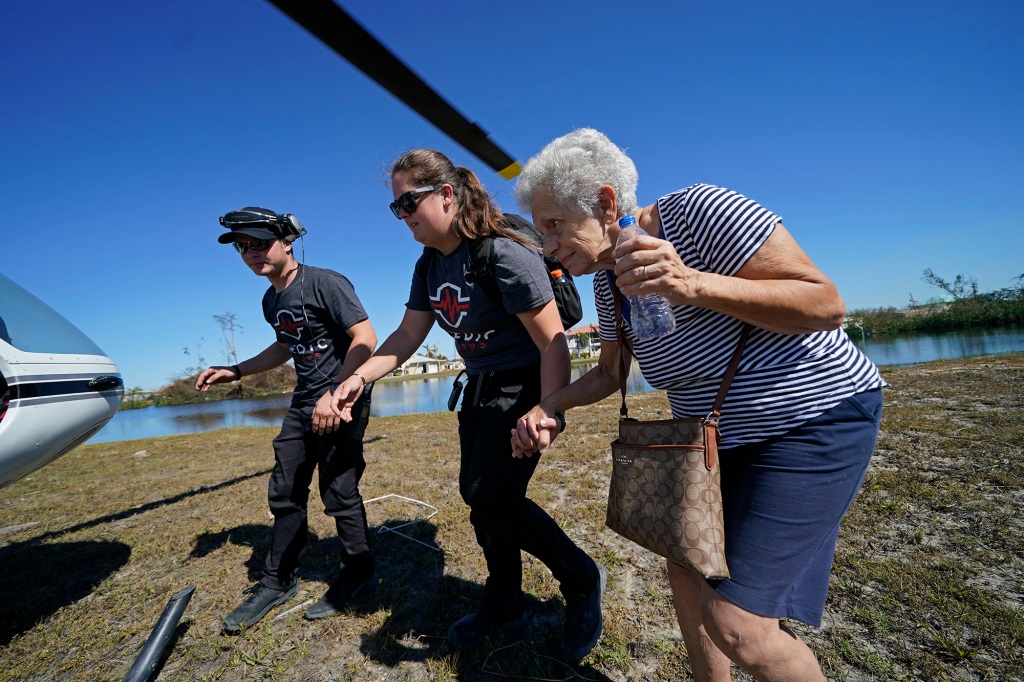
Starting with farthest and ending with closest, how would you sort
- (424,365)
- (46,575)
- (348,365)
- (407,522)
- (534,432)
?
1. (424,365)
2. (407,522)
3. (46,575)
4. (348,365)
5. (534,432)

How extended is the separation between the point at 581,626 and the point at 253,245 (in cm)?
274

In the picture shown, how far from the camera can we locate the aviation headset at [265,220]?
2775mm

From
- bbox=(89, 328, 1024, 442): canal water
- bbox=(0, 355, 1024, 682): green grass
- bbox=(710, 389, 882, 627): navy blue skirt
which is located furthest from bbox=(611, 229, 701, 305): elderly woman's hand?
bbox=(89, 328, 1024, 442): canal water

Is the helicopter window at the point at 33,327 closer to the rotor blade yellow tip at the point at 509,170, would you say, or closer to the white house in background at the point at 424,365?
the rotor blade yellow tip at the point at 509,170

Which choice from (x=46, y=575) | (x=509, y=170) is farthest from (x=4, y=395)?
(x=509, y=170)

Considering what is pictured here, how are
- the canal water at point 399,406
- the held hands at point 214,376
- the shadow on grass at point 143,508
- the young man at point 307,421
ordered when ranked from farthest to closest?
the canal water at point 399,406, the shadow on grass at point 143,508, the held hands at point 214,376, the young man at point 307,421

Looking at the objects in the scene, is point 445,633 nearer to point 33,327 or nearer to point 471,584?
point 471,584

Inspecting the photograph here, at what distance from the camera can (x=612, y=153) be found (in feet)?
4.89

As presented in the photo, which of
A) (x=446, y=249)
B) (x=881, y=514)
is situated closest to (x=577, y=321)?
(x=446, y=249)

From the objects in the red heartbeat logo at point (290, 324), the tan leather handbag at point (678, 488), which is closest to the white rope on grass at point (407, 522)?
the red heartbeat logo at point (290, 324)

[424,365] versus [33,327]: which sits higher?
[424,365]

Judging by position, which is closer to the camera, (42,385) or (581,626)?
(581,626)

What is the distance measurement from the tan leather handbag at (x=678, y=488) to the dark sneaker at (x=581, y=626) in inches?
35.5

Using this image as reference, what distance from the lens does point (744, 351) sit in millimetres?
1316
